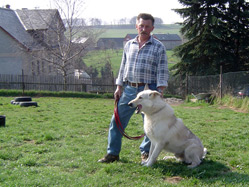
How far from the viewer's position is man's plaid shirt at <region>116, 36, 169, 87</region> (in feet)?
14.6

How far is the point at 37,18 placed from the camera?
27.1 meters

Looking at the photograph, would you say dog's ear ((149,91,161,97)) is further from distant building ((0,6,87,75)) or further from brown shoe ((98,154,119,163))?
distant building ((0,6,87,75))

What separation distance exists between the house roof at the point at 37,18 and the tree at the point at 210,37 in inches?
445

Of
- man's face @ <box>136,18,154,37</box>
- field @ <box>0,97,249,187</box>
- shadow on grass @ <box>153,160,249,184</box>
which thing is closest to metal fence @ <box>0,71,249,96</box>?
field @ <box>0,97,249,187</box>

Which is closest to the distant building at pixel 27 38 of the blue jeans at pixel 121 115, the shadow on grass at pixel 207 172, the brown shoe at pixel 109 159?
the blue jeans at pixel 121 115

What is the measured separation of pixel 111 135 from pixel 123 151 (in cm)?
74

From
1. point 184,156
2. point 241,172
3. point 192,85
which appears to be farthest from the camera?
point 192,85

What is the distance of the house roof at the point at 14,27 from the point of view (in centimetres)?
2673

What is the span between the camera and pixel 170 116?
428 cm

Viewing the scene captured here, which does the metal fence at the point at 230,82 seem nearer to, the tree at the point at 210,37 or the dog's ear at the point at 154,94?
the tree at the point at 210,37

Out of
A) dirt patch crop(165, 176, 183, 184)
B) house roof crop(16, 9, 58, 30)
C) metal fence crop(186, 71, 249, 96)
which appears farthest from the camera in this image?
house roof crop(16, 9, 58, 30)

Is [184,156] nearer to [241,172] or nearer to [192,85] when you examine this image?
[241,172]

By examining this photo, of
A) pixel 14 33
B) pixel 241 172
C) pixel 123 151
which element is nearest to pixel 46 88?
pixel 14 33

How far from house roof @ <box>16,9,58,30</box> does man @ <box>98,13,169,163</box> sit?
21.1 m
